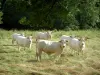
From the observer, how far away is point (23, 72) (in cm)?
1171

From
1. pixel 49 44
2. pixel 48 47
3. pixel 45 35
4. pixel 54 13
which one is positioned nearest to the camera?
pixel 48 47

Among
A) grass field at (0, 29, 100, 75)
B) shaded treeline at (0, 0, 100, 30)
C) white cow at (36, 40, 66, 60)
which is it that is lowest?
grass field at (0, 29, 100, 75)

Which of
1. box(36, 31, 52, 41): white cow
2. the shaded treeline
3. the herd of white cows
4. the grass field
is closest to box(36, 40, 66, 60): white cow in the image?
the herd of white cows

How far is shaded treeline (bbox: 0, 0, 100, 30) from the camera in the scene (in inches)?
1243

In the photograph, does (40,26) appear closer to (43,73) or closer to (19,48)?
(19,48)

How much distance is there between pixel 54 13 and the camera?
104 ft

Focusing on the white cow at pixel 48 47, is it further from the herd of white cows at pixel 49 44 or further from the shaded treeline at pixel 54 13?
the shaded treeline at pixel 54 13

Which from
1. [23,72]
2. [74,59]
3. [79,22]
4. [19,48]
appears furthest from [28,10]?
[23,72]

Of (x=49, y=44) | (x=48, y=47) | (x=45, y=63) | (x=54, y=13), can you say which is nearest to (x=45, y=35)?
(x=49, y=44)

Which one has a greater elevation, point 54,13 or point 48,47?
point 54,13

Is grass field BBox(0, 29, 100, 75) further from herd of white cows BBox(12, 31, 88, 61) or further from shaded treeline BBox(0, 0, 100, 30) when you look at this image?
shaded treeline BBox(0, 0, 100, 30)

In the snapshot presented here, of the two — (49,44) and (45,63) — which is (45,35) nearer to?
(49,44)

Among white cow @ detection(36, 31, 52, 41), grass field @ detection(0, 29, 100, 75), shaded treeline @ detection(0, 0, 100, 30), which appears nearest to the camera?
grass field @ detection(0, 29, 100, 75)

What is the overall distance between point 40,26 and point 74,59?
59.9 feet
